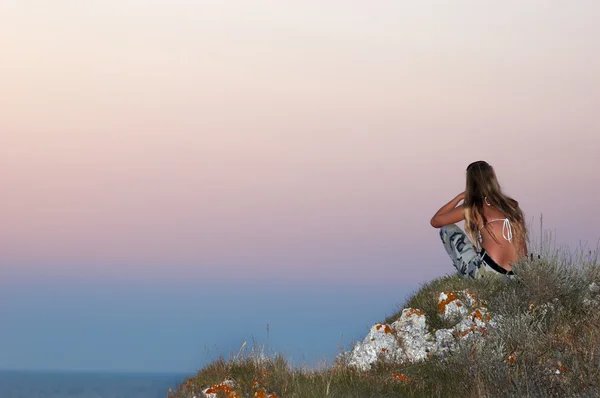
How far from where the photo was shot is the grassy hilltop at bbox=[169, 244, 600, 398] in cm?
790

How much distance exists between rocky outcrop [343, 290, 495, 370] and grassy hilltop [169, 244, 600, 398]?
0.68 feet

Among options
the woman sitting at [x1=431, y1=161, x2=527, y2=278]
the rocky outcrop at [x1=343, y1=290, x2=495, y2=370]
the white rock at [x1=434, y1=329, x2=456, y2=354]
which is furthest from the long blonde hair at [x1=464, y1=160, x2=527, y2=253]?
the white rock at [x1=434, y1=329, x2=456, y2=354]

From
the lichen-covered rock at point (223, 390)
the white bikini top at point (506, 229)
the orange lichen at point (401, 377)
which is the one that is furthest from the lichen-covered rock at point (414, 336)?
the lichen-covered rock at point (223, 390)

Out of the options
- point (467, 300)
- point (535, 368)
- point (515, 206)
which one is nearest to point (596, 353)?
point (535, 368)

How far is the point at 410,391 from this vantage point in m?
9.08

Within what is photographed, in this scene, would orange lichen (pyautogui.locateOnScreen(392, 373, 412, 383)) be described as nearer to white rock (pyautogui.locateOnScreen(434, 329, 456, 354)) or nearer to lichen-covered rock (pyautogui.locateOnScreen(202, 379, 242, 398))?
white rock (pyautogui.locateOnScreen(434, 329, 456, 354))

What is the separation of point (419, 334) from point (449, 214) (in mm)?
2244

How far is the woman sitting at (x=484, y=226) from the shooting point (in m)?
12.3

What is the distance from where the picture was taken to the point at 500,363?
819cm

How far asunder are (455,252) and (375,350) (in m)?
2.67

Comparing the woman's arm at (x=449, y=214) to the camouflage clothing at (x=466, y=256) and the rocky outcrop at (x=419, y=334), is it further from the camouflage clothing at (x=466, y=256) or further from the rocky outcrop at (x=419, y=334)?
the rocky outcrop at (x=419, y=334)

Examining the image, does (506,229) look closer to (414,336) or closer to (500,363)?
(414,336)

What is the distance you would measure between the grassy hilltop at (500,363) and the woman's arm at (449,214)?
109cm

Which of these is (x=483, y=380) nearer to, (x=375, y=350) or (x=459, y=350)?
(x=459, y=350)
